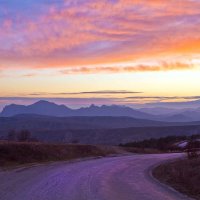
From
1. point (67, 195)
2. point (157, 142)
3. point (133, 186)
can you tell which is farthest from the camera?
point (157, 142)

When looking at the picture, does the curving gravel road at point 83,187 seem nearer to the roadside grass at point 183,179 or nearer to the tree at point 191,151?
the roadside grass at point 183,179

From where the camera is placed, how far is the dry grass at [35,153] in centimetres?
3241

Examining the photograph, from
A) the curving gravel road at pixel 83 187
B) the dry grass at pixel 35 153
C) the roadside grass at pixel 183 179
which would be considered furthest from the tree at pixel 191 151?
the curving gravel road at pixel 83 187

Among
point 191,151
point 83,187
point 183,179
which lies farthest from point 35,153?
point 83,187

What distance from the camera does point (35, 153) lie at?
3519cm

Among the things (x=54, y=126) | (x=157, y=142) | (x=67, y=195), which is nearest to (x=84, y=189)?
(x=67, y=195)

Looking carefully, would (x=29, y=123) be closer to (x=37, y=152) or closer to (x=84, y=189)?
(x=37, y=152)

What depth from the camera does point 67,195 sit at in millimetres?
15578

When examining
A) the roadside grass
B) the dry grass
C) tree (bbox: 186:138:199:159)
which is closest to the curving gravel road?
the roadside grass

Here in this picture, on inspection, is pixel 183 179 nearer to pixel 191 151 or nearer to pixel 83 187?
pixel 83 187

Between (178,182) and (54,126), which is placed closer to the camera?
(178,182)

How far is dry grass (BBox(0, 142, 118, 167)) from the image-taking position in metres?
32.4

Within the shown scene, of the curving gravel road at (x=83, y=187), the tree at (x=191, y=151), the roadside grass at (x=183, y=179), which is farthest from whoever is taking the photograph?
the tree at (x=191, y=151)

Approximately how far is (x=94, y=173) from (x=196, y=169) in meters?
4.96
